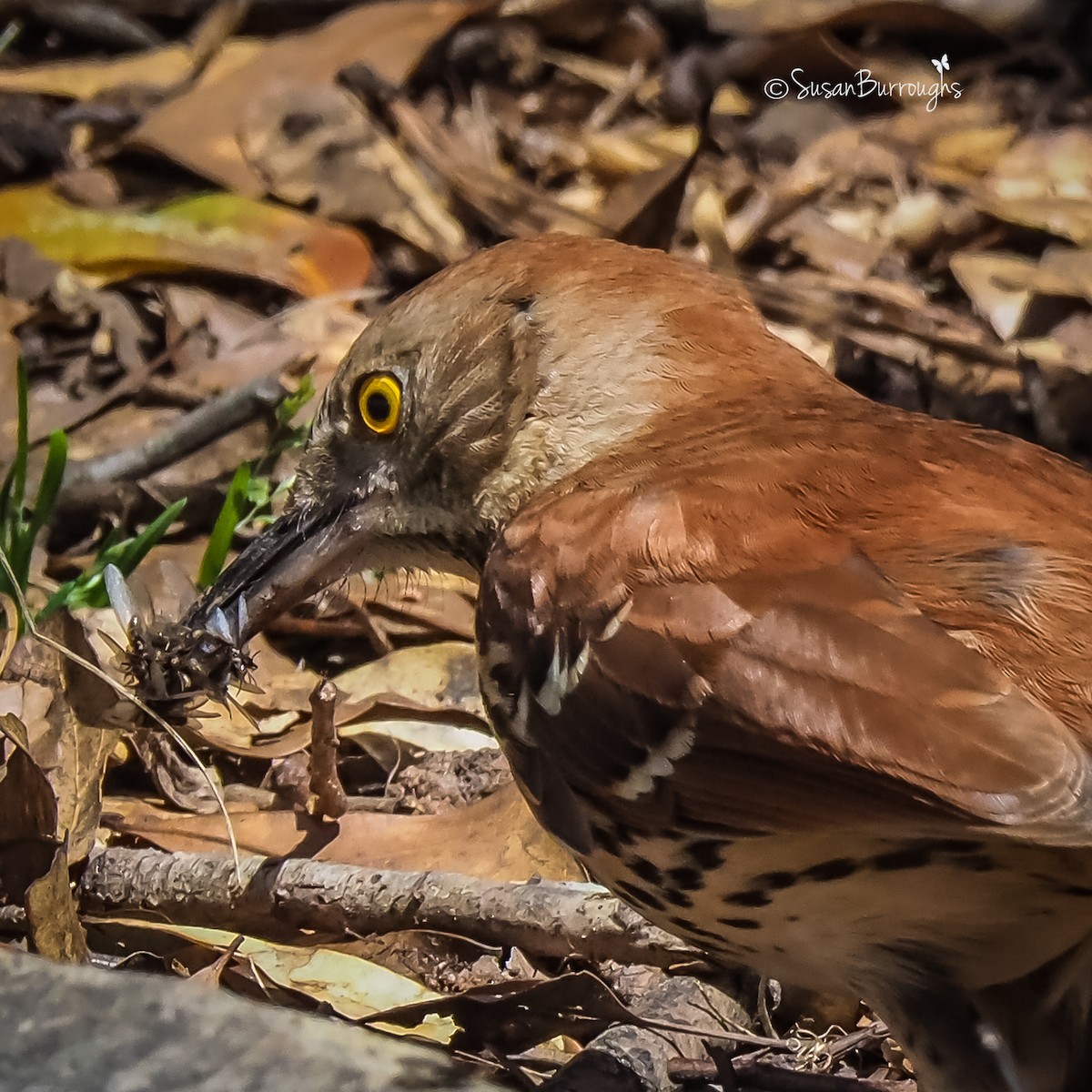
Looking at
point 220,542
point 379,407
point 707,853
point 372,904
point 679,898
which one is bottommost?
point 372,904

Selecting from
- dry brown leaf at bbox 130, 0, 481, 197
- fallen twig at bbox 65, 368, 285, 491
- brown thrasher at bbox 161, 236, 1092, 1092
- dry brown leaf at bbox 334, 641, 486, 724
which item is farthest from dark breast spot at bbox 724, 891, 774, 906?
dry brown leaf at bbox 130, 0, 481, 197

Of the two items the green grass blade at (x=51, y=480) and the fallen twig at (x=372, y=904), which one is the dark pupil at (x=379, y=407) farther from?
the green grass blade at (x=51, y=480)

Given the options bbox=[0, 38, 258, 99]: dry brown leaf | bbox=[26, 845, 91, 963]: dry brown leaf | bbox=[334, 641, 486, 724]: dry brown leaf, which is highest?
bbox=[0, 38, 258, 99]: dry brown leaf

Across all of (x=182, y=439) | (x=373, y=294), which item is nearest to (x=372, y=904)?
(x=182, y=439)

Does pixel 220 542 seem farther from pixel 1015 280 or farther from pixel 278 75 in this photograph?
pixel 278 75

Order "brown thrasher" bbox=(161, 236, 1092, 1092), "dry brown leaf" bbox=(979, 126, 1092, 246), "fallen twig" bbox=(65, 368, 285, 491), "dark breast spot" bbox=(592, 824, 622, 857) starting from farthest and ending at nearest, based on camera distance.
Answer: "dry brown leaf" bbox=(979, 126, 1092, 246) < "fallen twig" bbox=(65, 368, 285, 491) < "dark breast spot" bbox=(592, 824, 622, 857) < "brown thrasher" bbox=(161, 236, 1092, 1092)

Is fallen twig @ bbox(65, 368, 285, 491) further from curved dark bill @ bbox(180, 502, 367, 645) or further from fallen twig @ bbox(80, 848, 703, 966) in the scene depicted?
fallen twig @ bbox(80, 848, 703, 966)
